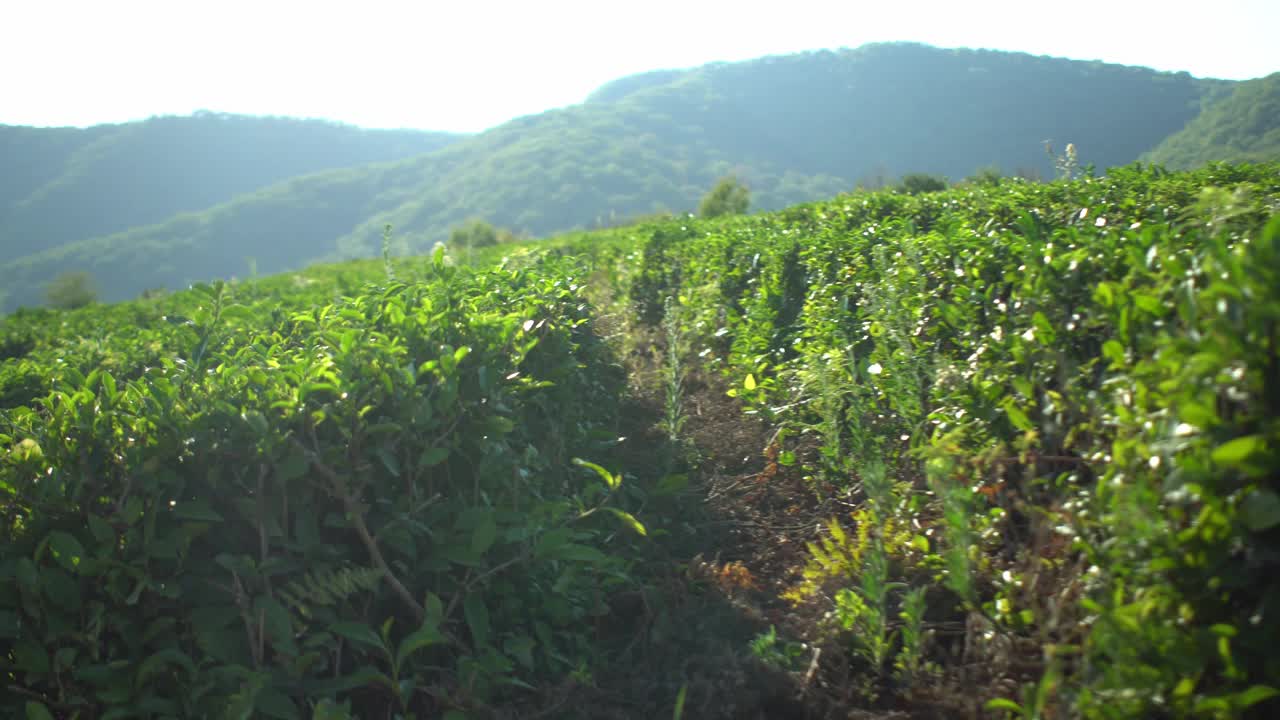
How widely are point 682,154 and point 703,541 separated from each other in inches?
5943

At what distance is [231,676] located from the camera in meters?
2.00

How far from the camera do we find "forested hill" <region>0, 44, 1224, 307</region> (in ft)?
321

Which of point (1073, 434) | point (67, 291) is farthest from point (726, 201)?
point (67, 291)

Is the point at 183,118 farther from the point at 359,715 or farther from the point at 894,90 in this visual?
the point at 359,715

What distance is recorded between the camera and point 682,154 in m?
148

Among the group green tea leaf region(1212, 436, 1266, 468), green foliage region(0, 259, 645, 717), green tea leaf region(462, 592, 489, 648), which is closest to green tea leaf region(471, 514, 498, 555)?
green foliage region(0, 259, 645, 717)

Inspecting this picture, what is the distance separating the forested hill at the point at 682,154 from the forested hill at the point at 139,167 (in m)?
3.95

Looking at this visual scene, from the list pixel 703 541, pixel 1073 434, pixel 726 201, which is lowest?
pixel 703 541

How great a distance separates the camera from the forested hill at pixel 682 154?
321ft

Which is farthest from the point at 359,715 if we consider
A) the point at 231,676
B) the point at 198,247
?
the point at 198,247

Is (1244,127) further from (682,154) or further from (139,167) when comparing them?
(139,167)

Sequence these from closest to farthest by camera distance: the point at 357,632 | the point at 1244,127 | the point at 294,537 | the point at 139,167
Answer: the point at 357,632 → the point at 294,537 → the point at 1244,127 → the point at 139,167

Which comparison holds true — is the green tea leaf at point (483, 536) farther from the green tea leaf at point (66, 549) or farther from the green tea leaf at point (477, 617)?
the green tea leaf at point (66, 549)

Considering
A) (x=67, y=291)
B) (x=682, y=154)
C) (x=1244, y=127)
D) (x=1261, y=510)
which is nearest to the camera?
(x=1261, y=510)
